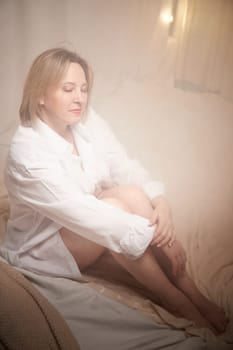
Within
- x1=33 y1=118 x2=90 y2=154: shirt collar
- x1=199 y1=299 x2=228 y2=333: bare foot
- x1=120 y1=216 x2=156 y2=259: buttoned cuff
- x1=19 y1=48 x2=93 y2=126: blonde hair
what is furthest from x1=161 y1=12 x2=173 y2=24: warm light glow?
x1=199 y1=299 x2=228 y2=333: bare foot

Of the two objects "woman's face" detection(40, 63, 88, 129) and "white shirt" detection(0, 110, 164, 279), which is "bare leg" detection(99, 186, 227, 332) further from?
"woman's face" detection(40, 63, 88, 129)

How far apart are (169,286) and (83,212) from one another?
0.29 metres

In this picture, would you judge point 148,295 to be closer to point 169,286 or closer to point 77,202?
point 169,286

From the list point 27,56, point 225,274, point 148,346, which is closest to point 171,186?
point 225,274

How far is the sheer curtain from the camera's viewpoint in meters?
1.22

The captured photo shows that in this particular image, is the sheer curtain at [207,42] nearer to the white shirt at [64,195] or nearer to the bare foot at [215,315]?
the white shirt at [64,195]

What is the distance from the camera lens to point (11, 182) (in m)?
1.19

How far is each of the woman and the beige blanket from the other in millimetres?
24

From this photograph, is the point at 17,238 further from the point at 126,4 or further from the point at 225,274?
the point at 126,4

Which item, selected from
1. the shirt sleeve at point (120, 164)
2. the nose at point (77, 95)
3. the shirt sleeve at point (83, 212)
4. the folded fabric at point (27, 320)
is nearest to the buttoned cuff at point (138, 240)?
the shirt sleeve at point (83, 212)

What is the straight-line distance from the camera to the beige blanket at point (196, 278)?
114 cm

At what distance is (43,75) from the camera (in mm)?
1180

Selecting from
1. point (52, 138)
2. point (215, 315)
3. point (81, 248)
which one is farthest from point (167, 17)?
point (215, 315)

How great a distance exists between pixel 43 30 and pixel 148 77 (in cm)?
31
